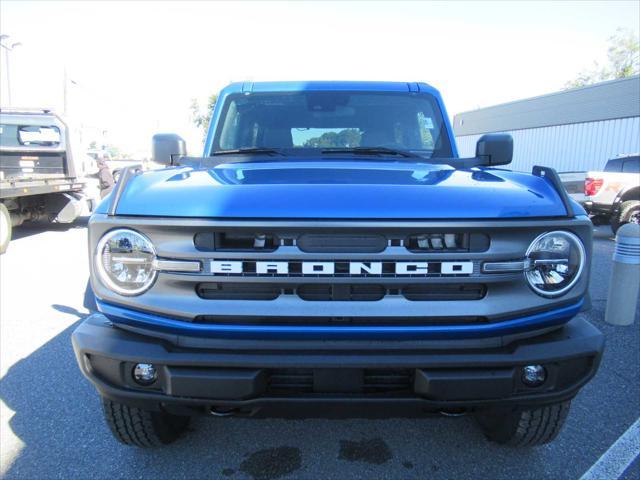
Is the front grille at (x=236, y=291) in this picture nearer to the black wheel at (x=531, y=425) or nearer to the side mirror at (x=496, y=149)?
the black wheel at (x=531, y=425)

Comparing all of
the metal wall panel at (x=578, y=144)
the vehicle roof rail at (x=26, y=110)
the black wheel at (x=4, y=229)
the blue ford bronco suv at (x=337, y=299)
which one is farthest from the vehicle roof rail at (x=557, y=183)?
the metal wall panel at (x=578, y=144)

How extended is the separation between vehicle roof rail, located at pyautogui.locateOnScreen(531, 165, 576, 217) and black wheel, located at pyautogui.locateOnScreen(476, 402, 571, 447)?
3.21 feet

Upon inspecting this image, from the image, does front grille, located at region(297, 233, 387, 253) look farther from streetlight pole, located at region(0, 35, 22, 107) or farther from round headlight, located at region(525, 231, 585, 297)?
streetlight pole, located at region(0, 35, 22, 107)

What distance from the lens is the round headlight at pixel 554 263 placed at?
1.85 meters

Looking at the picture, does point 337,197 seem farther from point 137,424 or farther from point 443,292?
point 137,424

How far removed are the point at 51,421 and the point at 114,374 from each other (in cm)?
145

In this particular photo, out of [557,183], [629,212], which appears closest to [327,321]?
[557,183]

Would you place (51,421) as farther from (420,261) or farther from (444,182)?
(444,182)

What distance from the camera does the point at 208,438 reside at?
8.82ft

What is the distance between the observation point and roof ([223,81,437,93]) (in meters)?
3.38

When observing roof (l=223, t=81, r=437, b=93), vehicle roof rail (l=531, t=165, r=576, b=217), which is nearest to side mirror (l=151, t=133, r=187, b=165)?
roof (l=223, t=81, r=437, b=93)

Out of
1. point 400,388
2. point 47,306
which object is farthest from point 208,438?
point 47,306

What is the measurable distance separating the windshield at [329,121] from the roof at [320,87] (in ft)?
0.13

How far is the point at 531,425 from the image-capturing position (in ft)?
7.65
